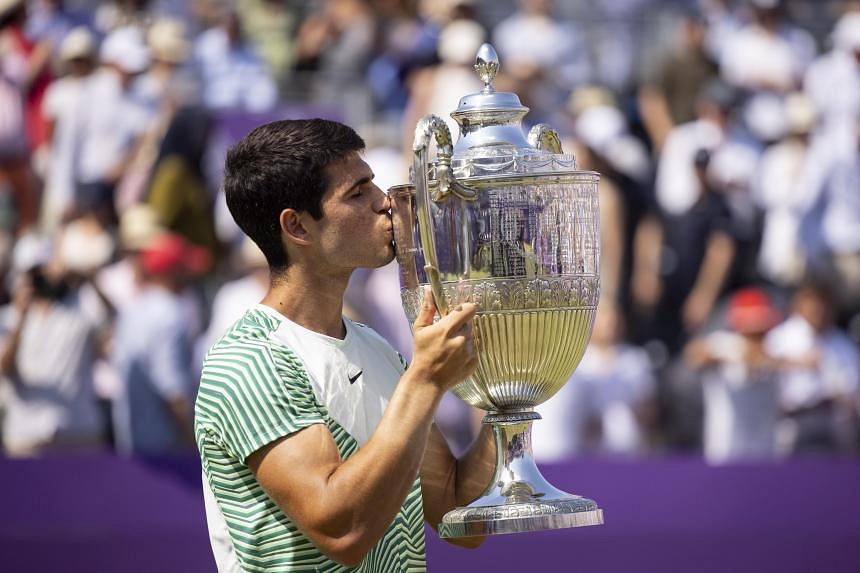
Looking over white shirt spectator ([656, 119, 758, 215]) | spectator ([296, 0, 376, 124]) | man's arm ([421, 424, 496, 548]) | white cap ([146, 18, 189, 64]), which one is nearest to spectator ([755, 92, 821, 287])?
white shirt spectator ([656, 119, 758, 215])

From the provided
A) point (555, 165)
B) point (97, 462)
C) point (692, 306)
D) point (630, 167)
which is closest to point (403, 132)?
point (630, 167)

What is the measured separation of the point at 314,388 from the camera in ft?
7.79

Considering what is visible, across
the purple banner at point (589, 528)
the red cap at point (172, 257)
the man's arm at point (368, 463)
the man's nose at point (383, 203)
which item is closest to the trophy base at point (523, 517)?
the man's arm at point (368, 463)

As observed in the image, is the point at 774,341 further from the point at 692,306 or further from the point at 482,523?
the point at 482,523

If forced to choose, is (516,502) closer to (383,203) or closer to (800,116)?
(383,203)

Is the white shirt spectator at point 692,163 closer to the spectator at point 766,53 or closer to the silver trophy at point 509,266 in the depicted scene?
the spectator at point 766,53

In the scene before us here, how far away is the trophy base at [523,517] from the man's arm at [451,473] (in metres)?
0.22

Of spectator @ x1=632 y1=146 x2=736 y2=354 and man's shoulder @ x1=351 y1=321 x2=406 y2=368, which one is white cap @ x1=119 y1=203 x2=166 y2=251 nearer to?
spectator @ x1=632 y1=146 x2=736 y2=354

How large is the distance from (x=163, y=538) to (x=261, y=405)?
3184 millimetres

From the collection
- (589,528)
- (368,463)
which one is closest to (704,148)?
(589,528)

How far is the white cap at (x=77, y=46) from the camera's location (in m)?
6.93

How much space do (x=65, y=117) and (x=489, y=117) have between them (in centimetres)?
474

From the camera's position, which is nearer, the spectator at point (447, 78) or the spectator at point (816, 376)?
the spectator at point (816, 376)

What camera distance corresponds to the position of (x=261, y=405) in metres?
2.28
